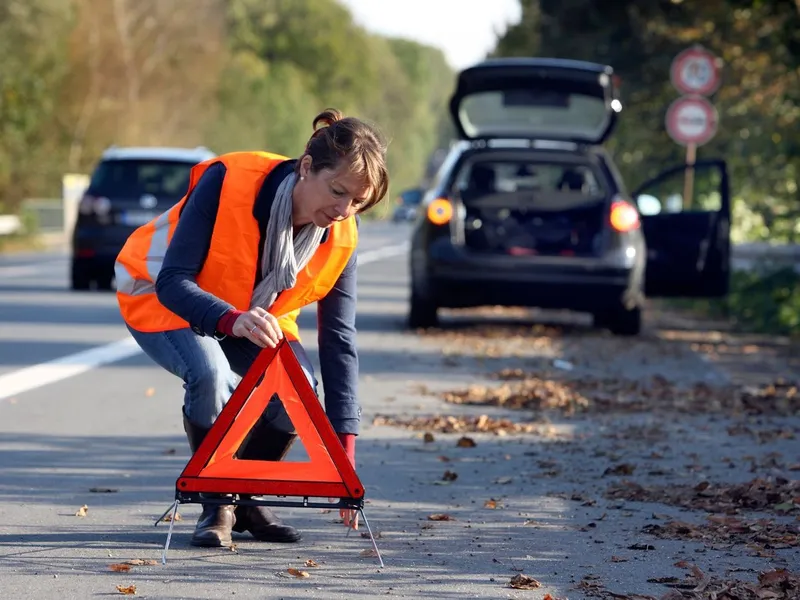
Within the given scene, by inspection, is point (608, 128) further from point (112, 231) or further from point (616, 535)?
point (616, 535)

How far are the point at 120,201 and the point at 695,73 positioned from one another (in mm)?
7010

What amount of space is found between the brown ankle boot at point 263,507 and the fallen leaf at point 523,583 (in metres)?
0.95

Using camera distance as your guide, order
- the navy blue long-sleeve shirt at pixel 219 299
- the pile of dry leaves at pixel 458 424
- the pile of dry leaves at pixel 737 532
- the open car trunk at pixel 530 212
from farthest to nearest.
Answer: the open car trunk at pixel 530 212, the pile of dry leaves at pixel 458 424, the pile of dry leaves at pixel 737 532, the navy blue long-sleeve shirt at pixel 219 299

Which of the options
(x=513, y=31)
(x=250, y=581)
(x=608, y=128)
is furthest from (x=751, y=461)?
(x=513, y=31)

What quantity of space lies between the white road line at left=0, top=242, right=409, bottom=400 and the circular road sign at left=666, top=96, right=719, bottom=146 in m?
9.45

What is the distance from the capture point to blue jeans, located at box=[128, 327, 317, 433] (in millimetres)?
5941

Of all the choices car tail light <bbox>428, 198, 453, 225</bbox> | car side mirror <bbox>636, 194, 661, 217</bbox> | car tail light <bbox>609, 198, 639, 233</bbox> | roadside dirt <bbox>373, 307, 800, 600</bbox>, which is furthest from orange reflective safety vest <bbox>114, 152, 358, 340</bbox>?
car side mirror <bbox>636, 194, 661, 217</bbox>

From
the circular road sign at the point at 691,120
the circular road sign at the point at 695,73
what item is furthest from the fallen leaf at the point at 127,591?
the circular road sign at the point at 695,73

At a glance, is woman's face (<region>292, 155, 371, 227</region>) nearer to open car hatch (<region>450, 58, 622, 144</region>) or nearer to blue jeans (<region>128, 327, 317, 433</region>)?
blue jeans (<region>128, 327, 317, 433</region>)

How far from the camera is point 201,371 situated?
19.4 feet

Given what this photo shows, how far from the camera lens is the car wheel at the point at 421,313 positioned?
15.9 metres

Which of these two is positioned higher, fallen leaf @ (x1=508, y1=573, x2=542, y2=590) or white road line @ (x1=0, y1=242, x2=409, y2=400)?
fallen leaf @ (x1=508, y1=573, x2=542, y2=590)

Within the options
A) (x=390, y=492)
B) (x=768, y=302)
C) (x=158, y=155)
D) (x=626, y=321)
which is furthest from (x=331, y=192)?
(x=158, y=155)

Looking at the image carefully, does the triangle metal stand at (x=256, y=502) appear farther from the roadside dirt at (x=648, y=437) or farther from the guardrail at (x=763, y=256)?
the guardrail at (x=763, y=256)
